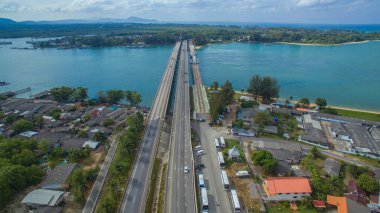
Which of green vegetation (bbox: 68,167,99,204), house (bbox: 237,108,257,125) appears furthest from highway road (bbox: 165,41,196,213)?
house (bbox: 237,108,257,125)

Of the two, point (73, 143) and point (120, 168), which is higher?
point (120, 168)

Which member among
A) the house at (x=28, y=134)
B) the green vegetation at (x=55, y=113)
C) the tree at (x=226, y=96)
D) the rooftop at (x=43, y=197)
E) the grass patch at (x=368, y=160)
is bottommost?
the rooftop at (x=43, y=197)

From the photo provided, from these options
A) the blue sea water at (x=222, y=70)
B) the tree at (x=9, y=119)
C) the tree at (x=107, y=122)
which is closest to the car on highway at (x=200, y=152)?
the tree at (x=107, y=122)

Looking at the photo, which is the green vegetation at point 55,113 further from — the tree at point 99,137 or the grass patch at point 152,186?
the grass patch at point 152,186

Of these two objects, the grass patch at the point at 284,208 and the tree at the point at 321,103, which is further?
the tree at the point at 321,103

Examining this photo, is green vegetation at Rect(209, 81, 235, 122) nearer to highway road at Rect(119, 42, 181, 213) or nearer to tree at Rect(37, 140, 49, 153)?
highway road at Rect(119, 42, 181, 213)

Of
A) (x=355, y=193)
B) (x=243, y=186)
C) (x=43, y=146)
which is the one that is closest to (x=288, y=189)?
(x=243, y=186)

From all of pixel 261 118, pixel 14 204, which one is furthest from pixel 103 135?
pixel 261 118

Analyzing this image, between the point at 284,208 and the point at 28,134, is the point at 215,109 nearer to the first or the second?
the point at 284,208
